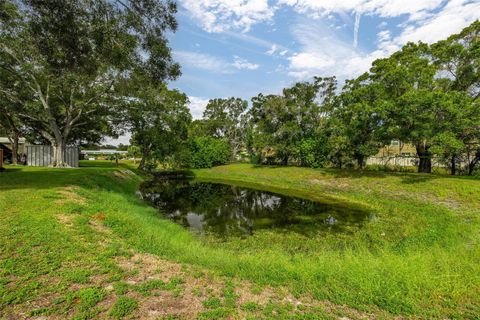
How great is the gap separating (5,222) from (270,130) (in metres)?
→ 34.2

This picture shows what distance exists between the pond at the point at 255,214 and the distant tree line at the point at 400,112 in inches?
364

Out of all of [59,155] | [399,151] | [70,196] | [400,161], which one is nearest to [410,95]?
[399,151]

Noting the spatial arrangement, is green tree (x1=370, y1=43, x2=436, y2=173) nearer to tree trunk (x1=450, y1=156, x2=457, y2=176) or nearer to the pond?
tree trunk (x1=450, y1=156, x2=457, y2=176)

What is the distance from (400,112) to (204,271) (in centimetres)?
2014

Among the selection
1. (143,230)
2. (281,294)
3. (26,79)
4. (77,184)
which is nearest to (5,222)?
(143,230)

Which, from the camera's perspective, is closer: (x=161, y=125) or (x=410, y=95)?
(x=410, y=95)

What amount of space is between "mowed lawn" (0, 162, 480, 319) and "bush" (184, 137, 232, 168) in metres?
30.9

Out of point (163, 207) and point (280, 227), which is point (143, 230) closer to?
point (280, 227)

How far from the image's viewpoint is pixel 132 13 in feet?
28.5

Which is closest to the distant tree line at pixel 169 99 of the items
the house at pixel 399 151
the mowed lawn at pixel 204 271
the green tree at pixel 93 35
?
the green tree at pixel 93 35

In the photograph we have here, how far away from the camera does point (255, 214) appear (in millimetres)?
14328

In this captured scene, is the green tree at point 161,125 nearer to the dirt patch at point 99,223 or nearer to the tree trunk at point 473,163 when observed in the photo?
the dirt patch at point 99,223

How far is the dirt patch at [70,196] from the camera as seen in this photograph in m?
9.52

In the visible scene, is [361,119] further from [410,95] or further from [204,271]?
[204,271]
